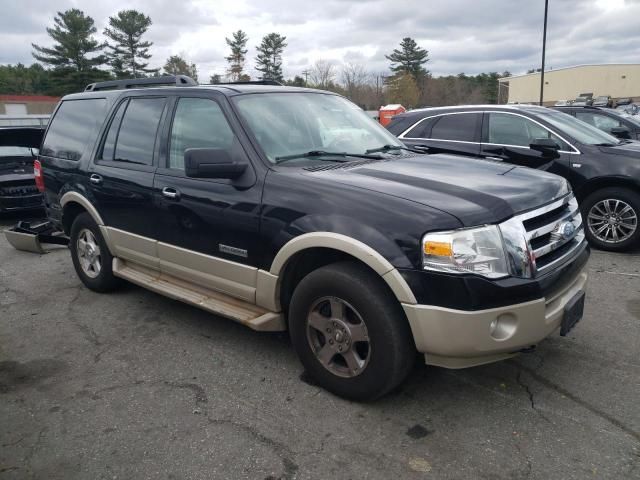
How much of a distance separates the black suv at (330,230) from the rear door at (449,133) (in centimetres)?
304

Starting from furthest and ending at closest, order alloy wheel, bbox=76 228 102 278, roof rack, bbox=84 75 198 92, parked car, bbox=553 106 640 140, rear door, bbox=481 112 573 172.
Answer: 1. parked car, bbox=553 106 640 140
2. rear door, bbox=481 112 573 172
3. alloy wheel, bbox=76 228 102 278
4. roof rack, bbox=84 75 198 92

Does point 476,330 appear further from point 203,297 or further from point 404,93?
point 404,93

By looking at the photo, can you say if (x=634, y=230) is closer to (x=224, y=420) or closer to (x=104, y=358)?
(x=224, y=420)

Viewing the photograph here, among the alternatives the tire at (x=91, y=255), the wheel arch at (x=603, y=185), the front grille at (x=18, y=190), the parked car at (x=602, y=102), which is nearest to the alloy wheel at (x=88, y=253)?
the tire at (x=91, y=255)

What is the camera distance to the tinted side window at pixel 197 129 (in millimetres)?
3719

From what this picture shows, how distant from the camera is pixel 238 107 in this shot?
3680mm

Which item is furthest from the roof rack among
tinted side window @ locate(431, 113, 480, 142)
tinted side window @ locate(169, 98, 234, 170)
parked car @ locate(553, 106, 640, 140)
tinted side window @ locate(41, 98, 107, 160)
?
parked car @ locate(553, 106, 640, 140)

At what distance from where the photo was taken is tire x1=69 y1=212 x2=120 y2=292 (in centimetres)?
491

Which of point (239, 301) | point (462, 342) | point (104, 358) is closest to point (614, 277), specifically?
point (462, 342)

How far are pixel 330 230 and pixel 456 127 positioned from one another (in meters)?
4.99

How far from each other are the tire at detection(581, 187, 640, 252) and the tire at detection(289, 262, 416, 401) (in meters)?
4.59

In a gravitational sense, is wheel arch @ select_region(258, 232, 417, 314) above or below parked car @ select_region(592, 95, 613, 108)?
below

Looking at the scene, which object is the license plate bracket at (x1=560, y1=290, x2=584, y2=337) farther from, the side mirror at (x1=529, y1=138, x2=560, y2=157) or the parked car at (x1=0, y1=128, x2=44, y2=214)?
the parked car at (x1=0, y1=128, x2=44, y2=214)

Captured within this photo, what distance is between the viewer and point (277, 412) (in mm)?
3080
